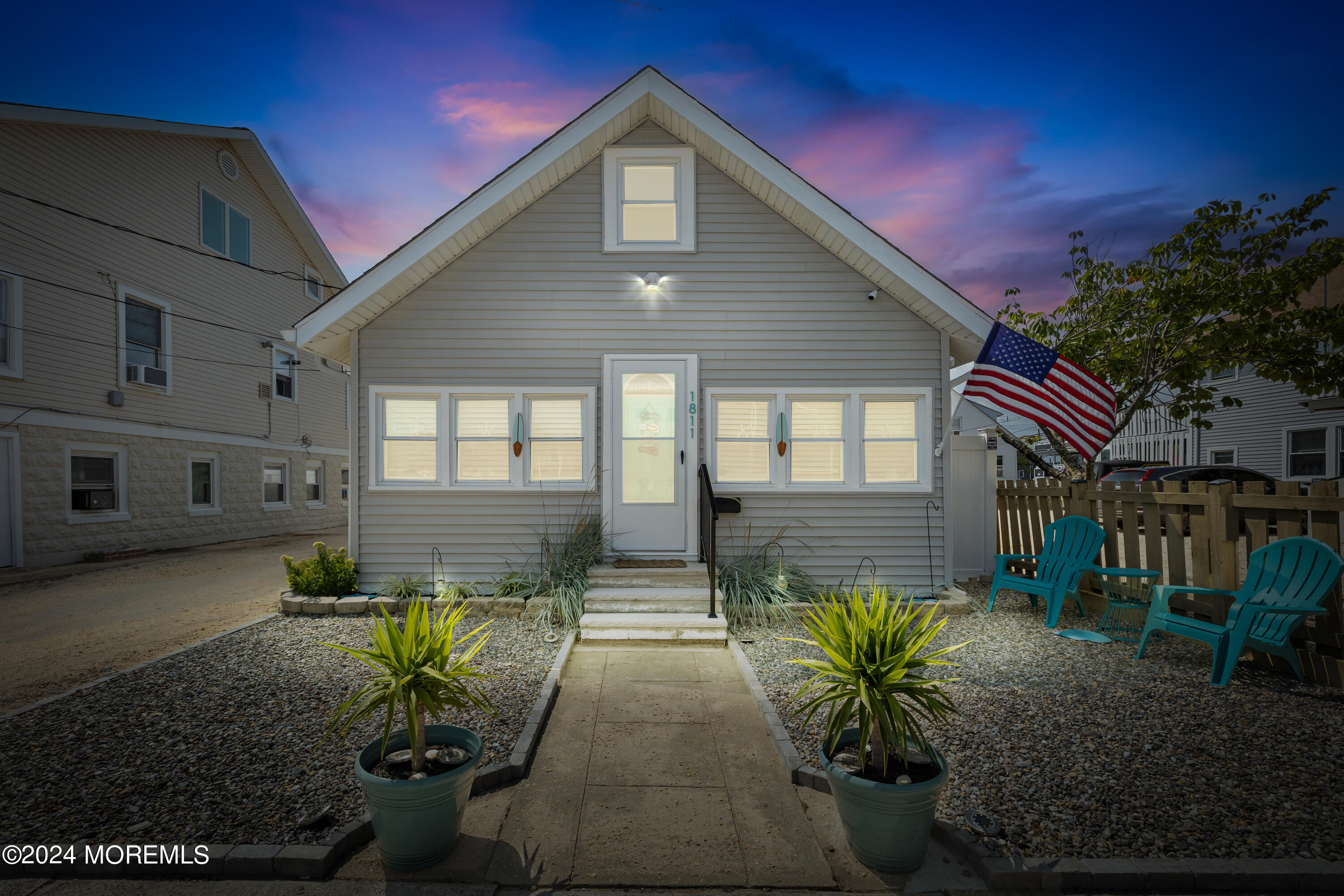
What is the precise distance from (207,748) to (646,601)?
3.41 metres

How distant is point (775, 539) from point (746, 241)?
3460 millimetres

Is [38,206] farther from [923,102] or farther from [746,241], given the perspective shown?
[923,102]

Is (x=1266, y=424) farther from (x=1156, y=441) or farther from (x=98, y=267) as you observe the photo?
(x=98, y=267)

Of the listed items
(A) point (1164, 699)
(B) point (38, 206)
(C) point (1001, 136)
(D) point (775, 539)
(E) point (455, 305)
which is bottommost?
(A) point (1164, 699)

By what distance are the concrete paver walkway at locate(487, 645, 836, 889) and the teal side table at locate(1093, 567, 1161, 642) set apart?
380cm

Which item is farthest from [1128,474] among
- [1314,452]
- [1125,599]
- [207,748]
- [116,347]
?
[116,347]

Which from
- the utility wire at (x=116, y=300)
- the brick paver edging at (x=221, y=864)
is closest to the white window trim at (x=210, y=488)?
the utility wire at (x=116, y=300)

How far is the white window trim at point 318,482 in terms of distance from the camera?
610 inches

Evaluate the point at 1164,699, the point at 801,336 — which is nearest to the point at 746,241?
the point at 801,336

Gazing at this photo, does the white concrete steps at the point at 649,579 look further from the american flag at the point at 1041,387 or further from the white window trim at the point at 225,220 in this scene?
the white window trim at the point at 225,220

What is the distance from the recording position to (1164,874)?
2186 mm

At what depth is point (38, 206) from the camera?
9039mm

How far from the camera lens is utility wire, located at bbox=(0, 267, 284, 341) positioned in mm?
8867

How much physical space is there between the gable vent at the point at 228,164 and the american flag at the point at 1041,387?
15235 mm
